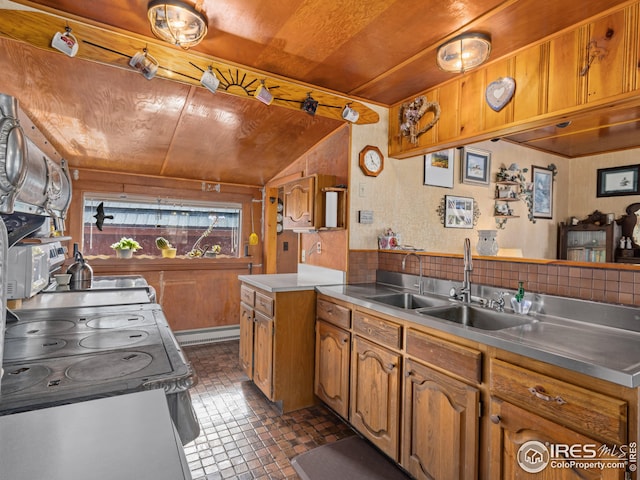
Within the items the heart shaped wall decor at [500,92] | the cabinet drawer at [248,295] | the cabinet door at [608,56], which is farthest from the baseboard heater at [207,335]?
the cabinet door at [608,56]

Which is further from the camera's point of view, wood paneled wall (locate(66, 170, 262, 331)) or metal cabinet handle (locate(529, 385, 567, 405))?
wood paneled wall (locate(66, 170, 262, 331))

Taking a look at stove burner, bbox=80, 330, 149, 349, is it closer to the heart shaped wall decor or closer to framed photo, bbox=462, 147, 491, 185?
the heart shaped wall decor

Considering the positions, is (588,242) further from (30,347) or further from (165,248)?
(30,347)

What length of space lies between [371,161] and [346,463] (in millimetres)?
→ 2143

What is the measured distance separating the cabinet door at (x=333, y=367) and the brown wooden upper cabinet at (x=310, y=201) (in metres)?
0.83

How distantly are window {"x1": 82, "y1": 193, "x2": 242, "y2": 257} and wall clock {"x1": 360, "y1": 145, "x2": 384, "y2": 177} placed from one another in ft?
6.52

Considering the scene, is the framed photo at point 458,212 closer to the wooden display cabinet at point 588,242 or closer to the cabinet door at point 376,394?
the wooden display cabinet at point 588,242

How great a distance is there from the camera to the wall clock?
2828 millimetres

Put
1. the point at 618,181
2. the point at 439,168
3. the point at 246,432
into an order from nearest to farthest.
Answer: the point at 246,432 → the point at 439,168 → the point at 618,181

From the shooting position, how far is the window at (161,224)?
3633 millimetres

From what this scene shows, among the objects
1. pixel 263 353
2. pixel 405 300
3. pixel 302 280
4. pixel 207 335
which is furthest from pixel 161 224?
pixel 405 300

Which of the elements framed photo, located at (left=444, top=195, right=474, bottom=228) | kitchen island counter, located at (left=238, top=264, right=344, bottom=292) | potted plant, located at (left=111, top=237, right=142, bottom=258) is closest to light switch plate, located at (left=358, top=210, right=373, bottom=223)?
kitchen island counter, located at (left=238, top=264, right=344, bottom=292)

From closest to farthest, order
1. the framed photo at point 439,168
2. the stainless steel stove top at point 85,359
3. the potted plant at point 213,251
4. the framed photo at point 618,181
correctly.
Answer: the stainless steel stove top at point 85,359, the framed photo at point 439,168, the framed photo at point 618,181, the potted plant at point 213,251

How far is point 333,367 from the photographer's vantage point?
2.36 meters
